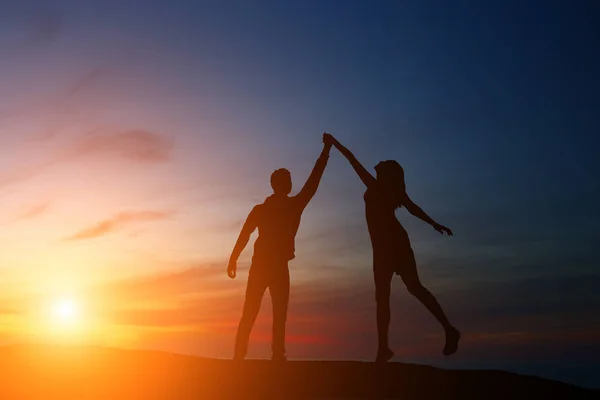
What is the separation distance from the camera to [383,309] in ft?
46.4

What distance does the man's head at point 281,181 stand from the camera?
1471 centimetres

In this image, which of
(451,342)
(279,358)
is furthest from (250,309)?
(451,342)

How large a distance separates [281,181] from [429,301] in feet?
12.8

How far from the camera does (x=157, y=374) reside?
46.0 ft

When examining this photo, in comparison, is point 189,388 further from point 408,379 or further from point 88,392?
point 408,379

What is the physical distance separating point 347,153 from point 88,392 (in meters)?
6.83

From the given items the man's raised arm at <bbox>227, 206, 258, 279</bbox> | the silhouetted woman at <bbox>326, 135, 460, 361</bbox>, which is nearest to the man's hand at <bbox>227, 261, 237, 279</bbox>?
the man's raised arm at <bbox>227, 206, 258, 279</bbox>

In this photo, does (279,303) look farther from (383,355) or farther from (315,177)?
(315,177)

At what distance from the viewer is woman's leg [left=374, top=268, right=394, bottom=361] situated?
46.2ft

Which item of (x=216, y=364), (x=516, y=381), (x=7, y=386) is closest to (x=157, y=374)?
(x=216, y=364)

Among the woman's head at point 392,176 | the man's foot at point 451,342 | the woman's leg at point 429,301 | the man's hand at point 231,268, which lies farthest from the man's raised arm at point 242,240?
the man's foot at point 451,342

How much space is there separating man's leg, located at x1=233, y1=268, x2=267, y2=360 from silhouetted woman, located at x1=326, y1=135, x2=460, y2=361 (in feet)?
7.80

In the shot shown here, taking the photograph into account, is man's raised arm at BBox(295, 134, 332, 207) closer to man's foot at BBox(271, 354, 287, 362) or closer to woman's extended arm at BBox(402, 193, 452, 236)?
woman's extended arm at BBox(402, 193, 452, 236)

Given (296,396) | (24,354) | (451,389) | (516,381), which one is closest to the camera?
(296,396)
